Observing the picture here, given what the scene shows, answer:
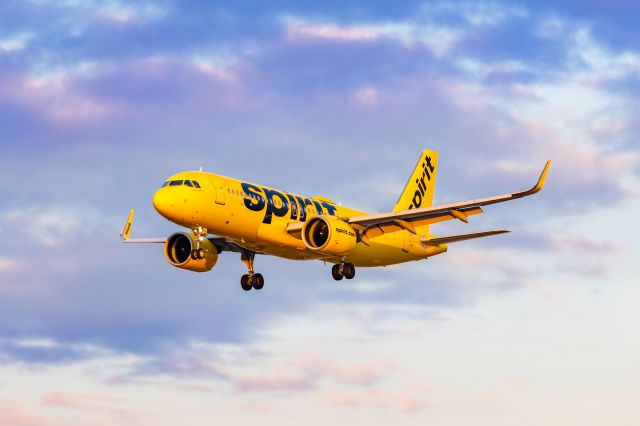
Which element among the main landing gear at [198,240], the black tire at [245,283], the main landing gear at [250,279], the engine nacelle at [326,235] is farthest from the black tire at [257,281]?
the engine nacelle at [326,235]

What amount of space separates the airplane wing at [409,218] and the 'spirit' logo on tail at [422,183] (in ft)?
40.6

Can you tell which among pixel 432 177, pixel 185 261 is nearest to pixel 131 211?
pixel 185 261

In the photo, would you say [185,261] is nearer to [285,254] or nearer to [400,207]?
[285,254]

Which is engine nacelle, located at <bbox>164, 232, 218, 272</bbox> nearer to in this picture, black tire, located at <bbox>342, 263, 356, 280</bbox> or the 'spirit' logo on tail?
black tire, located at <bbox>342, 263, 356, 280</bbox>

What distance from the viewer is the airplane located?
2835 inches

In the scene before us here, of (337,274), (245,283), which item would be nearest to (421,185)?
(337,274)

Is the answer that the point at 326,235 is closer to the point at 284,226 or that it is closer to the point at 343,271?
the point at 284,226

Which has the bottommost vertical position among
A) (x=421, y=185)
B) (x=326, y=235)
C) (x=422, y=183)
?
(x=326, y=235)

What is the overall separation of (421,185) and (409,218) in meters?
15.8

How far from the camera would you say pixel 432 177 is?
94.1m

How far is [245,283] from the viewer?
81438 mm

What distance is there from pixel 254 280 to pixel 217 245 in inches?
123

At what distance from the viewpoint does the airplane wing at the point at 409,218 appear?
73.7 meters

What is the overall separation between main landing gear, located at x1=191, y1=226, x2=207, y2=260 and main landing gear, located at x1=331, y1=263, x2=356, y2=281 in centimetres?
777
